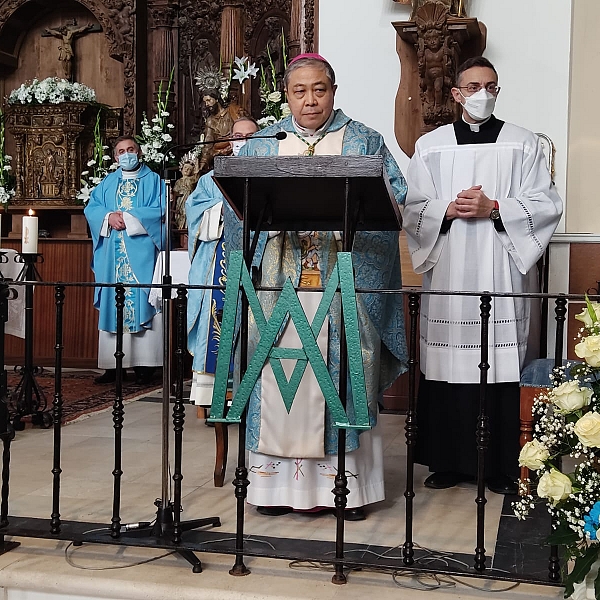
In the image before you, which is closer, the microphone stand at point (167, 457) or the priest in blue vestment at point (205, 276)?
the microphone stand at point (167, 457)

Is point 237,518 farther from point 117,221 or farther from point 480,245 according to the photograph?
point 117,221

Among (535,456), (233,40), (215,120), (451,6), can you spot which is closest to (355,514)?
(535,456)

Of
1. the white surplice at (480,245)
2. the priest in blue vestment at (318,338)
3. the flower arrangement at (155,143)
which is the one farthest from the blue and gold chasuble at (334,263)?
the flower arrangement at (155,143)

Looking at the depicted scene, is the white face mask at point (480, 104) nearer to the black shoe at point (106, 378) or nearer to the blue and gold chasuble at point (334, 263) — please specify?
the blue and gold chasuble at point (334, 263)

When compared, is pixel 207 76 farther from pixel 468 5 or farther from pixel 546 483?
pixel 546 483

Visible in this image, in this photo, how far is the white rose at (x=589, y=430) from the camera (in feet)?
8.17

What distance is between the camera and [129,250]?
296 inches

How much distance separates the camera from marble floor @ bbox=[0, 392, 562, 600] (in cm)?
301

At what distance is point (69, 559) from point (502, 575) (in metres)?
1.46

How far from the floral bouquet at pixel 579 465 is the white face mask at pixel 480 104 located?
5.76 feet

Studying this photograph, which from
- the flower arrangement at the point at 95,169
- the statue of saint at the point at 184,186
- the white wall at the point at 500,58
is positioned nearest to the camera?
the white wall at the point at 500,58

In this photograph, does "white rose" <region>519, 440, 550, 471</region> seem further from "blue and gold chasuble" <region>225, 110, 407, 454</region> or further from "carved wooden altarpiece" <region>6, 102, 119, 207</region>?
"carved wooden altarpiece" <region>6, 102, 119, 207</region>

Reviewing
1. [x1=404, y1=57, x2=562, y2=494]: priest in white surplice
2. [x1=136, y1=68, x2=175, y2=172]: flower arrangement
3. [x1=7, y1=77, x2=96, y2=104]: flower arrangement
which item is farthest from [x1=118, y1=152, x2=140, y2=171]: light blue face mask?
[x1=404, y1=57, x2=562, y2=494]: priest in white surplice

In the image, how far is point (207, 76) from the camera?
7957 mm
